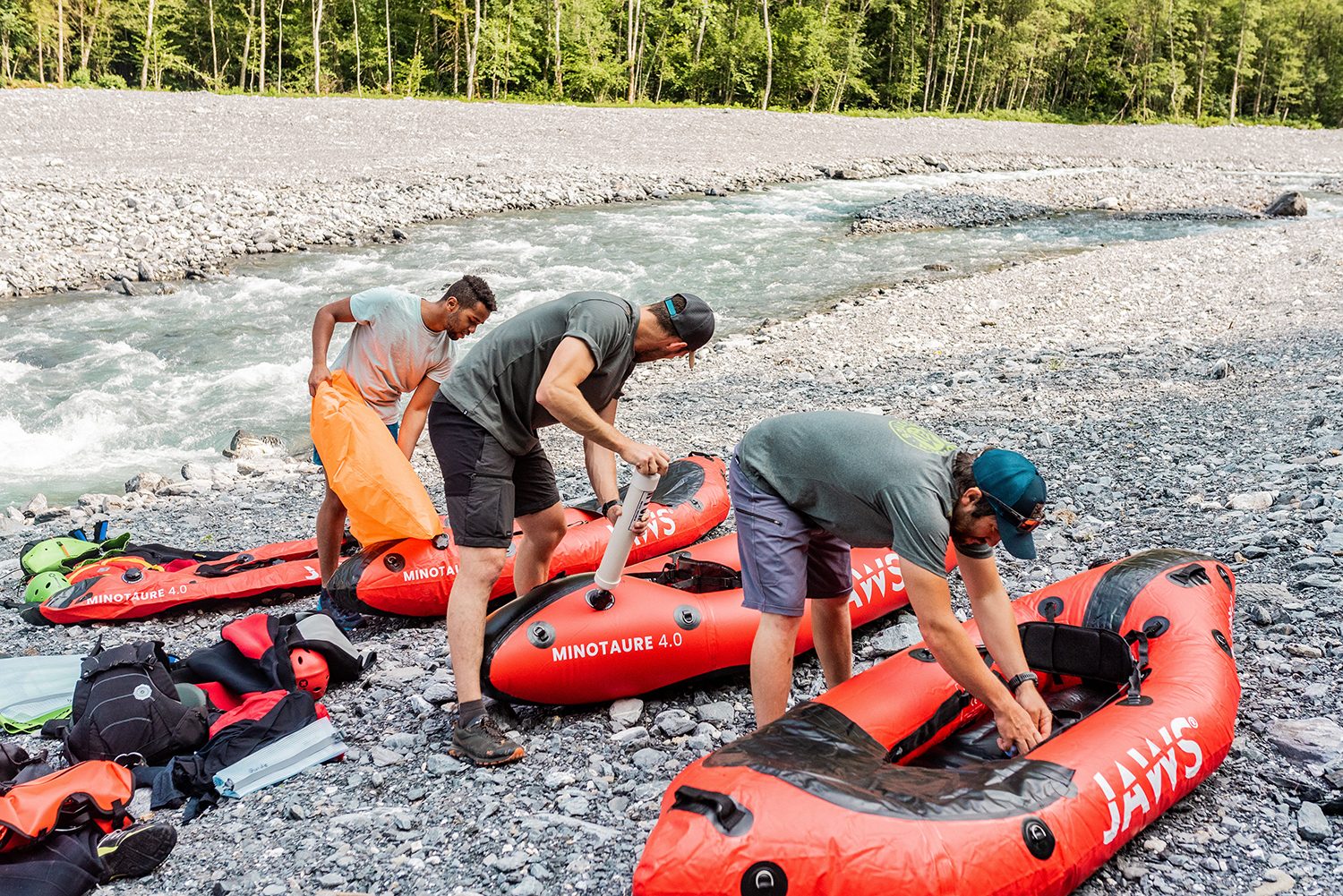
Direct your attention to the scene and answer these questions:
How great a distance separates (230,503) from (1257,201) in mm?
26221

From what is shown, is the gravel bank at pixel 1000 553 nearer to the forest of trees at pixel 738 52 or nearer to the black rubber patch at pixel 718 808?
the black rubber patch at pixel 718 808

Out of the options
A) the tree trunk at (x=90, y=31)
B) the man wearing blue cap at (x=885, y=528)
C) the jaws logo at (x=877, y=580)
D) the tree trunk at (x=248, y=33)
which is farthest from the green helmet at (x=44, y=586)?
the tree trunk at (x=90, y=31)

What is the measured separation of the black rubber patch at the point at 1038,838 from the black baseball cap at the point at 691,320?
6.66ft

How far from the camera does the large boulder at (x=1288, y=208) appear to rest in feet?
78.1

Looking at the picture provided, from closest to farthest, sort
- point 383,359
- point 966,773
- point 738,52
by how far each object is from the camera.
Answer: point 966,773 < point 383,359 < point 738,52

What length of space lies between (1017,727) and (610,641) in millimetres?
1800

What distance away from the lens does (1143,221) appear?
23.4 metres

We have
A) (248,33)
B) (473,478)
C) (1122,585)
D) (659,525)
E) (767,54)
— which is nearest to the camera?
(473,478)

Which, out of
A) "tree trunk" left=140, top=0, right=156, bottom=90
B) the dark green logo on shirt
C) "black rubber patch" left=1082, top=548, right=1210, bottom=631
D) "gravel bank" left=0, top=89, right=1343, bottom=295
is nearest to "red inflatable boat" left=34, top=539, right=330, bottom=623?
the dark green logo on shirt

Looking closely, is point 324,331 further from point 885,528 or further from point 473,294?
point 885,528

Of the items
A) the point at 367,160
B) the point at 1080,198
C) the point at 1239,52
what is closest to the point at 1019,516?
the point at 367,160

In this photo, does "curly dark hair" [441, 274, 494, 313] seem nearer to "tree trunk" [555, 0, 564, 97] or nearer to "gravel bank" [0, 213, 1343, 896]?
"gravel bank" [0, 213, 1343, 896]

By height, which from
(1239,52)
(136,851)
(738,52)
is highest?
(1239,52)

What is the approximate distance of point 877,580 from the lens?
16.9 feet
